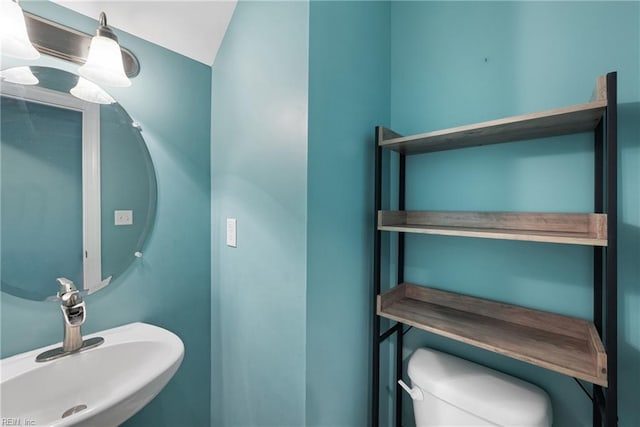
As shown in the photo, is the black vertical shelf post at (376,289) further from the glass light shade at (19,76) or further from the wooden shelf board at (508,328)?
the glass light shade at (19,76)

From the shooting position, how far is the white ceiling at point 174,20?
0.97m

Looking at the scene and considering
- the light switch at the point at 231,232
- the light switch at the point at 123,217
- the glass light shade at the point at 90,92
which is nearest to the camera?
the glass light shade at the point at 90,92

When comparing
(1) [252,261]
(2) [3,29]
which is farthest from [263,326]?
(2) [3,29]

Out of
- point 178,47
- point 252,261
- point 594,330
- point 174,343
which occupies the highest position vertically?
point 178,47

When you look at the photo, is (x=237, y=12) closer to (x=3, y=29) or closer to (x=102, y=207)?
(x=3, y=29)

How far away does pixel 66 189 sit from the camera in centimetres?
91

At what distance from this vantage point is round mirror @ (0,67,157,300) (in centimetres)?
82

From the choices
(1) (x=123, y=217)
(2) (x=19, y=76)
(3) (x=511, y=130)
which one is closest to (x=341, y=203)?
(3) (x=511, y=130)

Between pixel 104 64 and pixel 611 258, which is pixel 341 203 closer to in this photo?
pixel 611 258

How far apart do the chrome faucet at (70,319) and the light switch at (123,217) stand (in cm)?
25

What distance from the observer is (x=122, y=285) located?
1.01 metres

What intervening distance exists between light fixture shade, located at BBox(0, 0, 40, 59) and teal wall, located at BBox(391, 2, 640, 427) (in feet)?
4.20

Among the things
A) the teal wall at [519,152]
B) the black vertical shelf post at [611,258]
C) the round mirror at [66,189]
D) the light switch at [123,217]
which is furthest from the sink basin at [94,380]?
the black vertical shelf post at [611,258]

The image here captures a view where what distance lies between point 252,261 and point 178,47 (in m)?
0.98
